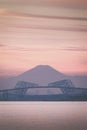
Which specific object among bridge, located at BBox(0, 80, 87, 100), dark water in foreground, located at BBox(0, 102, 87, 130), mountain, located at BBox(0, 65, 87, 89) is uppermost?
mountain, located at BBox(0, 65, 87, 89)

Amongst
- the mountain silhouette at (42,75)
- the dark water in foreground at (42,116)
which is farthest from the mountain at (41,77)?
the dark water in foreground at (42,116)

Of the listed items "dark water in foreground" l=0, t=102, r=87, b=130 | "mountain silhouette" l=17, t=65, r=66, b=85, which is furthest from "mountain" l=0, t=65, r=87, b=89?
"dark water in foreground" l=0, t=102, r=87, b=130

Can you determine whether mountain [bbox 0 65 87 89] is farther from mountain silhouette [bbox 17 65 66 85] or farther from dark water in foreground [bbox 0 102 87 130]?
A: dark water in foreground [bbox 0 102 87 130]

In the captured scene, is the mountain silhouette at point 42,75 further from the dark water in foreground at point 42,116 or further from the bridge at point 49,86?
the dark water in foreground at point 42,116

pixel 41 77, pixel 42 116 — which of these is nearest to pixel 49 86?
pixel 41 77

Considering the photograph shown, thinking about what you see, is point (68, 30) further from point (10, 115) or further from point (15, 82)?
point (10, 115)

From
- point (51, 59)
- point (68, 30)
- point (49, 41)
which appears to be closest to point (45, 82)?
point (51, 59)

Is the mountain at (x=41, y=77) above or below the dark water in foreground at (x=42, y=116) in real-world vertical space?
above
